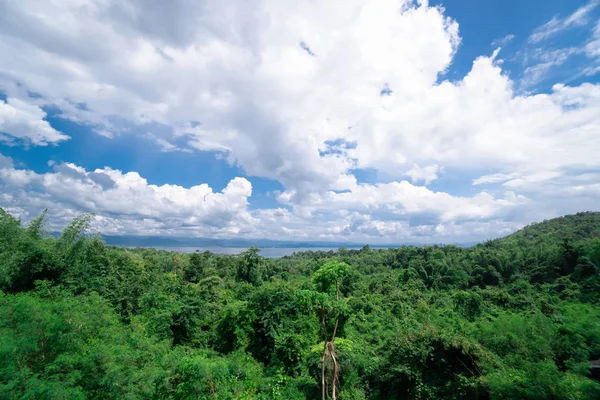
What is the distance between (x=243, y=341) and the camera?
15.4 m

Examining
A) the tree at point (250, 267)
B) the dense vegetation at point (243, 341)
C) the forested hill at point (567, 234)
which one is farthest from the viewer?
the forested hill at point (567, 234)

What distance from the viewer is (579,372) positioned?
822 cm

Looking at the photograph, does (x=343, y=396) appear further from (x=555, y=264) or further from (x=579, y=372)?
(x=555, y=264)

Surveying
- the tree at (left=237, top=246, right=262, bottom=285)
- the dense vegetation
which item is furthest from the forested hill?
the tree at (left=237, top=246, right=262, bottom=285)

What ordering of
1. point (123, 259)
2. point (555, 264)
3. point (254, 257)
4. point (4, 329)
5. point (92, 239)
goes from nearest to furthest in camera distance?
point (4, 329) → point (92, 239) → point (123, 259) → point (254, 257) → point (555, 264)

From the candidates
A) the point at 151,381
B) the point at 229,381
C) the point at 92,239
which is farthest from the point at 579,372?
the point at 92,239

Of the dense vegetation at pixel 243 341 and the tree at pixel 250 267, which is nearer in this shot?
the dense vegetation at pixel 243 341

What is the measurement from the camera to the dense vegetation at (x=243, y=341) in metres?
8.31

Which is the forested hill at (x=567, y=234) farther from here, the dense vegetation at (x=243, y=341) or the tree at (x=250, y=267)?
the tree at (x=250, y=267)

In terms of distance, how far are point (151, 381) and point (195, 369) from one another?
4.38 ft

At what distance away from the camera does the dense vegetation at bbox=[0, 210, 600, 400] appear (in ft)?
27.3

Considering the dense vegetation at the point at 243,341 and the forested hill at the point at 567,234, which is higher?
the forested hill at the point at 567,234

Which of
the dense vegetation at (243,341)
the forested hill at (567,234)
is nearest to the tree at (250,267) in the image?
the dense vegetation at (243,341)

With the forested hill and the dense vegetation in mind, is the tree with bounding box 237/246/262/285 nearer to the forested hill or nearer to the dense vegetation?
the dense vegetation
